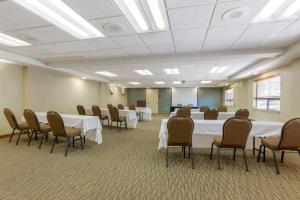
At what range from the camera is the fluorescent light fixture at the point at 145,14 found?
2.17m

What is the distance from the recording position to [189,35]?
319 cm

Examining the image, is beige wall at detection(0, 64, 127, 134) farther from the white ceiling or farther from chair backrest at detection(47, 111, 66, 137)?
chair backrest at detection(47, 111, 66, 137)

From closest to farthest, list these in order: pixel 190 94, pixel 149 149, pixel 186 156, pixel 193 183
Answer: pixel 193 183 → pixel 186 156 → pixel 149 149 → pixel 190 94

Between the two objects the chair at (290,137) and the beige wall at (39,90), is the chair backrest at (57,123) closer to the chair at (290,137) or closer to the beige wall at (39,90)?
the beige wall at (39,90)

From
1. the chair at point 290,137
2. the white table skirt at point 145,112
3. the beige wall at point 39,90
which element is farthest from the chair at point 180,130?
the white table skirt at point 145,112

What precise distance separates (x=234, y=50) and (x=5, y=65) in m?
6.49

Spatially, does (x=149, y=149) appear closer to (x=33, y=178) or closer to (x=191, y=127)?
(x=191, y=127)

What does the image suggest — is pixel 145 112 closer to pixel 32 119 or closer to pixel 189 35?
pixel 32 119

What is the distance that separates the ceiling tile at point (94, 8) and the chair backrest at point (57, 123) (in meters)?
2.04

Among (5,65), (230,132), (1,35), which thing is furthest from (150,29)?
(5,65)

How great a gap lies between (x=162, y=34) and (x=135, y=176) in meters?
2.53

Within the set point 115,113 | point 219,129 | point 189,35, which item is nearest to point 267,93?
point 219,129

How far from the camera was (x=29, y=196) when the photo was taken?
6.56 feet

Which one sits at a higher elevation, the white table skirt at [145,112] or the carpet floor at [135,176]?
the white table skirt at [145,112]
